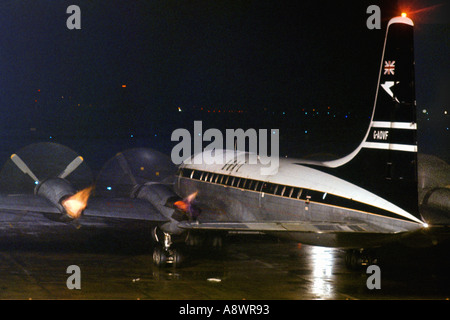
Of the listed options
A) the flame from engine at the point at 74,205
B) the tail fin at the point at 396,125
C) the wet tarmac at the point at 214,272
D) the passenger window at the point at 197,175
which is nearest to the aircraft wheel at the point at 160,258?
the wet tarmac at the point at 214,272

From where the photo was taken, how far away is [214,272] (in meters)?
18.8

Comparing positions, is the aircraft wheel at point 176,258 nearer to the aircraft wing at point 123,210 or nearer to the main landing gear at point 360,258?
the aircraft wing at point 123,210

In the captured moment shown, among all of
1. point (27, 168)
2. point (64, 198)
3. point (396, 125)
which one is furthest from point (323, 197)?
point (27, 168)

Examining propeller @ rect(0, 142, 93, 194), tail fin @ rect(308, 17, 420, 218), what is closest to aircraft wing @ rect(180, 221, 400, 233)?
tail fin @ rect(308, 17, 420, 218)

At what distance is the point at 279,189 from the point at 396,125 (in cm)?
502

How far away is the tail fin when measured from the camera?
1598 centimetres

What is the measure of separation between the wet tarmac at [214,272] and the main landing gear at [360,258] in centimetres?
26

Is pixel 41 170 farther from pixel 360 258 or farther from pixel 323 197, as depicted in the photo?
pixel 323 197

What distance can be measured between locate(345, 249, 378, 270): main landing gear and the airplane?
32 millimetres

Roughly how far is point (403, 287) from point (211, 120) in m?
76.1

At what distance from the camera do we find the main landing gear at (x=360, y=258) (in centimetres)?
1870

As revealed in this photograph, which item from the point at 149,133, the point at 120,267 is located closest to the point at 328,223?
the point at 120,267

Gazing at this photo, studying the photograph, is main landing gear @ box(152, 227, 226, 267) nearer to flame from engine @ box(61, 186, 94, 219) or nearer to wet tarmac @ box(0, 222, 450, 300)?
wet tarmac @ box(0, 222, 450, 300)
